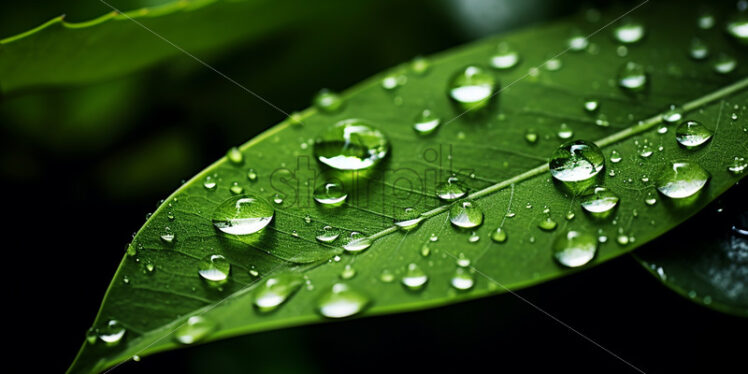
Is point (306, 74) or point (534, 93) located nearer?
point (534, 93)

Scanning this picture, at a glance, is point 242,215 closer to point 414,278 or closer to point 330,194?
point 330,194

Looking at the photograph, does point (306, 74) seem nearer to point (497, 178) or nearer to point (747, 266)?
point (497, 178)

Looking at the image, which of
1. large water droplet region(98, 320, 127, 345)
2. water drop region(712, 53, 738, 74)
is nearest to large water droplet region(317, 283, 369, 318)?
Result: large water droplet region(98, 320, 127, 345)

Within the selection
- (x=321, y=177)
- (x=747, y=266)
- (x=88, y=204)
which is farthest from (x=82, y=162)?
(x=747, y=266)

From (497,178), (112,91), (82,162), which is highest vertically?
(112,91)

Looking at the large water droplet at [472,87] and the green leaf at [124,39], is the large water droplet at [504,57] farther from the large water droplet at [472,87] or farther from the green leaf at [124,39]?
the green leaf at [124,39]

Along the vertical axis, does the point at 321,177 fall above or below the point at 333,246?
above

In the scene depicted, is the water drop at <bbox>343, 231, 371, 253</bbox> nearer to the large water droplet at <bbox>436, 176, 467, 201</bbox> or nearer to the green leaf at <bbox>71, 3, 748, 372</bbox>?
the green leaf at <bbox>71, 3, 748, 372</bbox>
